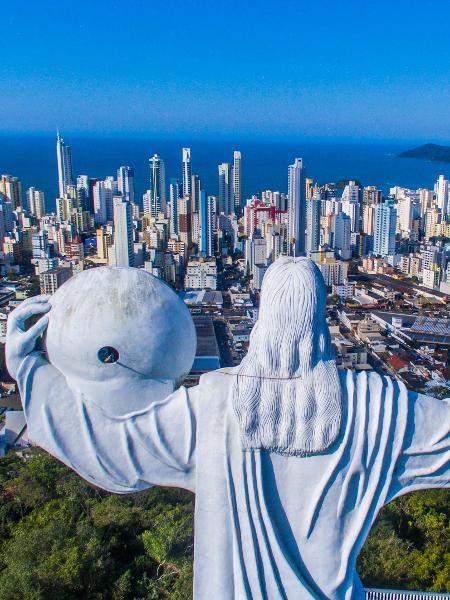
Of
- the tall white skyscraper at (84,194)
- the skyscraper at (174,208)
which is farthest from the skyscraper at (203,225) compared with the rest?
the tall white skyscraper at (84,194)

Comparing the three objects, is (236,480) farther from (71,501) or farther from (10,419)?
(10,419)

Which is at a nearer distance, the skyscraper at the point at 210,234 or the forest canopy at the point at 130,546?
the forest canopy at the point at 130,546

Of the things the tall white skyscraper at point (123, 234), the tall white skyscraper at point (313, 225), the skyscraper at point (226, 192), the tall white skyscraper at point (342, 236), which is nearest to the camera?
the tall white skyscraper at point (123, 234)

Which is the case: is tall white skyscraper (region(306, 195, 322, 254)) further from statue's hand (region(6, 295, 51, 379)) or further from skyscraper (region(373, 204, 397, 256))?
statue's hand (region(6, 295, 51, 379))

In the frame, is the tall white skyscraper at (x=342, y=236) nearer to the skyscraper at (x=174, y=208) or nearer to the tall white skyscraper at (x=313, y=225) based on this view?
the tall white skyscraper at (x=313, y=225)

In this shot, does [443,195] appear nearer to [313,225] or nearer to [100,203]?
[313,225]

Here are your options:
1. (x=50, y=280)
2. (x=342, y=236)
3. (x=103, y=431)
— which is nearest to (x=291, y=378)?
(x=103, y=431)

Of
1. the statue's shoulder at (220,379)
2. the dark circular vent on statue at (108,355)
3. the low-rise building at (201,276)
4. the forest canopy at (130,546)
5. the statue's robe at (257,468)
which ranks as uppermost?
the dark circular vent on statue at (108,355)

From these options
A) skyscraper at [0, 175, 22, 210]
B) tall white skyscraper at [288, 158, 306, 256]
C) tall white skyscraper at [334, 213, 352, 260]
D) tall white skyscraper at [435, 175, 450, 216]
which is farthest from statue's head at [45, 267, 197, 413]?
tall white skyscraper at [435, 175, 450, 216]
